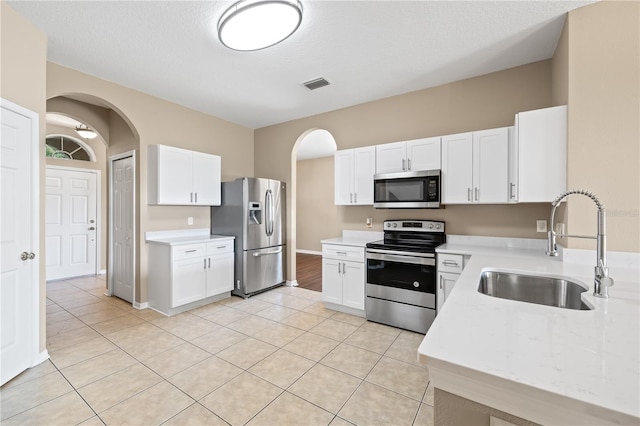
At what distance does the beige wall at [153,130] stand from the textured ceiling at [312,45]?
0.15 meters

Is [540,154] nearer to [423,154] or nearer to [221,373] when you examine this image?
[423,154]

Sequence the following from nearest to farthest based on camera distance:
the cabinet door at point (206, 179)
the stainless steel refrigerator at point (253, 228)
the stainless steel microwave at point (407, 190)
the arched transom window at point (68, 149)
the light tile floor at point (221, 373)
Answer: the light tile floor at point (221, 373) < the stainless steel microwave at point (407, 190) < the cabinet door at point (206, 179) < the stainless steel refrigerator at point (253, 228) < the arched transom window at point (68, 149)

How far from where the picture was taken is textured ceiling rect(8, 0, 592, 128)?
2.16 metres

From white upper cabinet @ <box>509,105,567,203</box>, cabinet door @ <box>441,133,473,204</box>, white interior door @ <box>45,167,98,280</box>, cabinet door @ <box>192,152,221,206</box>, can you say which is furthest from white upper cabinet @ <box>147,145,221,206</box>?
white upper cabinet @ <box>509,105,567,203</box>

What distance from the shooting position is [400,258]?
3023mm

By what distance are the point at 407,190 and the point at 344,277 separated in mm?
1291

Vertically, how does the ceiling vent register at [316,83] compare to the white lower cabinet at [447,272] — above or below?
above

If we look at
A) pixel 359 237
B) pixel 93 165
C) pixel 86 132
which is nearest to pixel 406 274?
pixel 359 237

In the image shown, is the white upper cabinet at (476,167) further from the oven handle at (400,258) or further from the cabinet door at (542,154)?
the oven handle at (400,258)

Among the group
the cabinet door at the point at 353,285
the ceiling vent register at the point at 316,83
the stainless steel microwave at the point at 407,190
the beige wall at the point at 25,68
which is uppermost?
the ceiling vent register at the point at 316,83

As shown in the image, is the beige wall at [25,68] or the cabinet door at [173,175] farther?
the cabinet door at [173,175]

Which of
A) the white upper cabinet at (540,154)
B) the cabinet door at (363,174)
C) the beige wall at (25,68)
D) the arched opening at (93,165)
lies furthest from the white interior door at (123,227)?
the white upper cabinet at (540,154)

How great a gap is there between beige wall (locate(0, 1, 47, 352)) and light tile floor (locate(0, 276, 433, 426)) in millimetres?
560

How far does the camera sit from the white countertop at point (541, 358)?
580 millimetres
